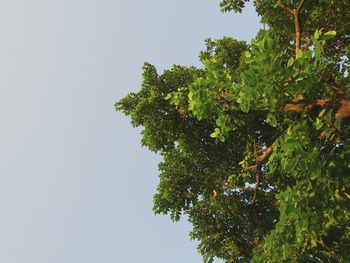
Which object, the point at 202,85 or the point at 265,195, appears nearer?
the point at 202,85

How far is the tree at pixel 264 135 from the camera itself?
6.08 meters

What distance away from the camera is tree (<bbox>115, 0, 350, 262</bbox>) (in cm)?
608

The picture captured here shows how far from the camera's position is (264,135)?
12.9 metres

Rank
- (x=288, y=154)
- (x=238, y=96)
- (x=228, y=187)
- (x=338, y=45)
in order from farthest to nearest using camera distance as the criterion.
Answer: (x=228, y=187), (x=338, y=45), (x=238, y=96), (x=288, y=154)

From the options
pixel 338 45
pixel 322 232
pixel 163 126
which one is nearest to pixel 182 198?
pixel 163 126

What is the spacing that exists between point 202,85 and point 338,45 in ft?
23.7

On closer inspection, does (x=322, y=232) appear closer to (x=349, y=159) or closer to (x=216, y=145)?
(x=349, y=159)

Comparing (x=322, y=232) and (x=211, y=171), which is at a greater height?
(x=211, y=171)

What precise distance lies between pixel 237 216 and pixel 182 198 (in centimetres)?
201

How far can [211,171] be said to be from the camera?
13.7 metres

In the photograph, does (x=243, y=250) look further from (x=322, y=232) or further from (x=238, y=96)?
(x=238, y=96)

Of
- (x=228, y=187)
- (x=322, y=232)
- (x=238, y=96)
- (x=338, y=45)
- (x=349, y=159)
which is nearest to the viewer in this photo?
(x=238, y=96)

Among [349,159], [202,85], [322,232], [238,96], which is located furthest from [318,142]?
[322,232]

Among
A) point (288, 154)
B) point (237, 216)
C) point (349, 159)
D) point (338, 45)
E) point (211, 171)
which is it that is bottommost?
point (288, 154)
